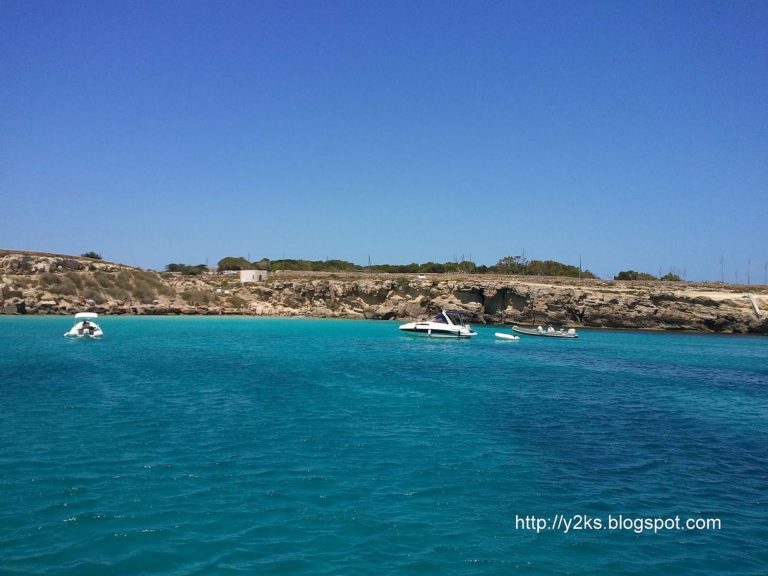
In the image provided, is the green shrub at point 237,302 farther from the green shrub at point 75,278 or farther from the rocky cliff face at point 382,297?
the green shrub at point 75,278

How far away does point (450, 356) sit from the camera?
4312 cm

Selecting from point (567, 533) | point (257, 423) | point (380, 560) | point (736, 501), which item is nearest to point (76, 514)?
point (380, 560)

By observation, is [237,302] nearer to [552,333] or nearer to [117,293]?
[117,293]

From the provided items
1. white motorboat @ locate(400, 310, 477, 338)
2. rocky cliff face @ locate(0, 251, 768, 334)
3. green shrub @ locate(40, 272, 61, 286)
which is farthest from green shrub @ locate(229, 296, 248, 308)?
white motorboat @ locate(400, 310, 477, 338)

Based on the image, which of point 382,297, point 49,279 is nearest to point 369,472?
point 382,297

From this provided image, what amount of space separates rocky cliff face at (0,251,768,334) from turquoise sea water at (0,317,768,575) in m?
47.7

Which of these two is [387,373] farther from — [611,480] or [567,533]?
[567,533]

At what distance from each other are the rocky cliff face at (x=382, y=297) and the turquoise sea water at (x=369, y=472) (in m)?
47.7

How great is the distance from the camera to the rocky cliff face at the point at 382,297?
7456 cm

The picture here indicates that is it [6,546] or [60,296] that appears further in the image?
[60,296]

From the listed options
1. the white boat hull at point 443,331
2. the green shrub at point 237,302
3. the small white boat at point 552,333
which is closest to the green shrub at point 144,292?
the green shrub at point 237,302

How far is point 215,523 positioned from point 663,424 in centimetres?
1688

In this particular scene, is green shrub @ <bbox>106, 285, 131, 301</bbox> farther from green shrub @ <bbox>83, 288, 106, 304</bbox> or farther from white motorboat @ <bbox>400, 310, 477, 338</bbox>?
white motorboat @ <bbox>400, 310, 477, 338</bbox>

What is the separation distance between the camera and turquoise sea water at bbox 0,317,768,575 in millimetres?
9820
